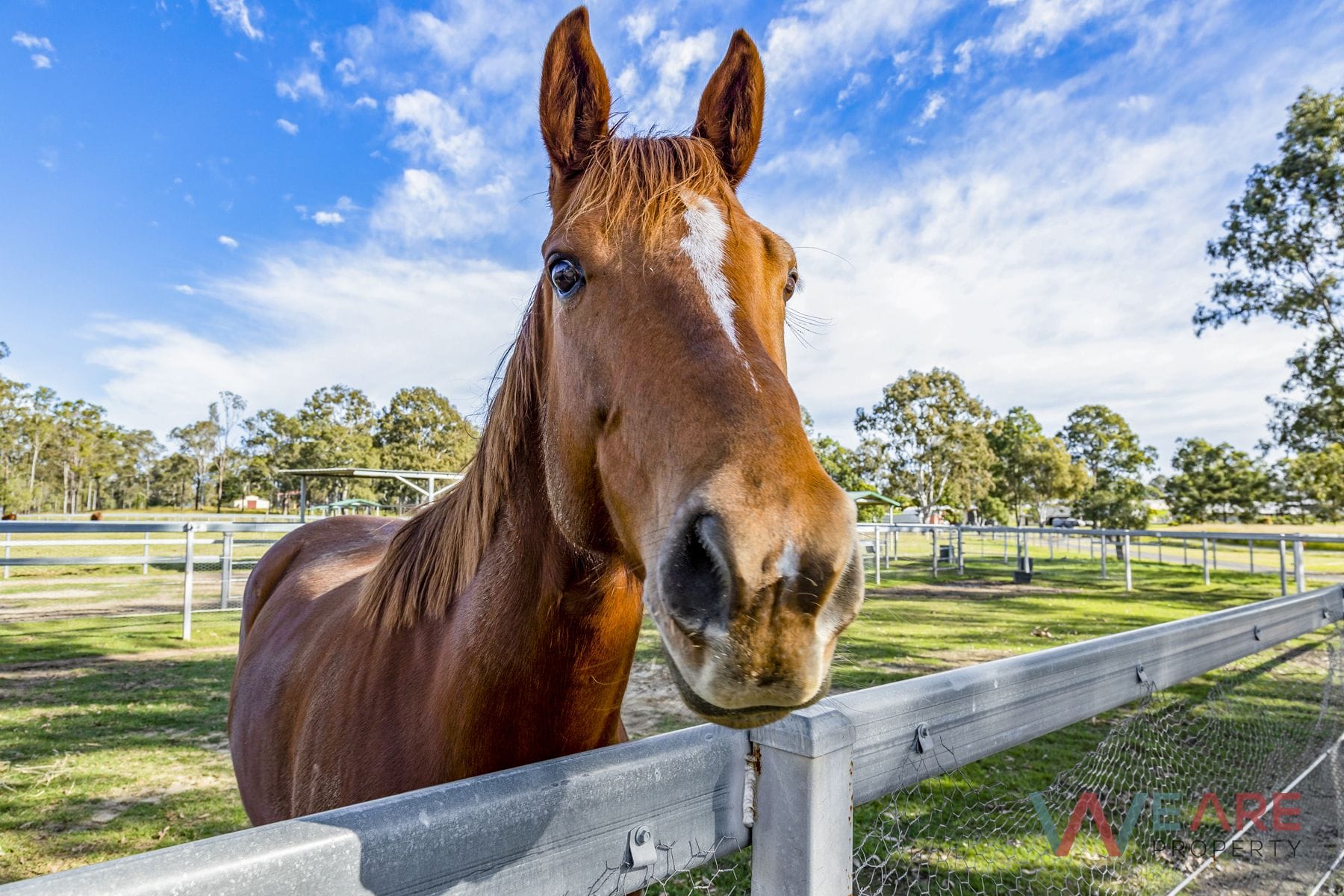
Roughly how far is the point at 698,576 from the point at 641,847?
426 millimetres

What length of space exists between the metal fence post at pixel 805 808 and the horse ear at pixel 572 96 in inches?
55.6

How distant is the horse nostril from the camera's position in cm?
90

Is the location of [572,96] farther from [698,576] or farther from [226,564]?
[226,564]

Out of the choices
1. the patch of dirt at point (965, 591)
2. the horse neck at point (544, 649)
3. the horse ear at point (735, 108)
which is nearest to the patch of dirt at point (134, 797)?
the horse neck at point (544, 649)

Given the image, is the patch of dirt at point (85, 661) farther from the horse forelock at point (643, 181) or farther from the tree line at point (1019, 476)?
the tree line at point (1019, 476)

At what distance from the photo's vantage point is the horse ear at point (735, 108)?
180 cm

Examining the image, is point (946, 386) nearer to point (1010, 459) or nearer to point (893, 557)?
point (1010, 459)

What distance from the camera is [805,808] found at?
108 cm

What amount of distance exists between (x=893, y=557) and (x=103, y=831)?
24.6 meters

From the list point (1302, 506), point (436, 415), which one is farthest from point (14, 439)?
point (1302, 506)

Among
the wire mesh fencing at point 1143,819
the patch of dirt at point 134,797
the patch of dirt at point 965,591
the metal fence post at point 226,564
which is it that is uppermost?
the metal fence post at point 226,564

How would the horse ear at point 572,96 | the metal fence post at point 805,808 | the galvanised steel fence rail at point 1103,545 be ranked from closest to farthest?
the metal fence post at point 805,808, the horse ear at point 572,96, the galvanised steel fence rail at point 1103,545

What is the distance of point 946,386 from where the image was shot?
44.7 metres

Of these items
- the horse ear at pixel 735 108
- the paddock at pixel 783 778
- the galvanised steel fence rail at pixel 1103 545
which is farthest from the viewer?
the galvanised steel fence rail at pixel 1103 545
